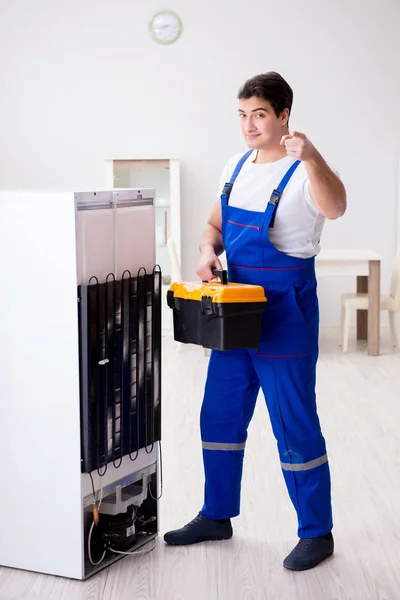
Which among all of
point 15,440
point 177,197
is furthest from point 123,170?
point 15,440

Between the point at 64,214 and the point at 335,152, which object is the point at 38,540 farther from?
the point at 335,152

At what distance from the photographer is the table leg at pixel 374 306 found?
248 inches

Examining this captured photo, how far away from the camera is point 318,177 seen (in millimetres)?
2523

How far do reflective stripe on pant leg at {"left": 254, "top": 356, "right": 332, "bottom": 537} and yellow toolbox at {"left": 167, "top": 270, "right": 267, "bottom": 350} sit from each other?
17 centimetres

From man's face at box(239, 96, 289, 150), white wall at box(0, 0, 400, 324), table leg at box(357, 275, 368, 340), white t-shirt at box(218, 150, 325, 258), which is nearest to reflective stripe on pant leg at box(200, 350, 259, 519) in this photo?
white t-shirt at box(218, 150, 325, 258)

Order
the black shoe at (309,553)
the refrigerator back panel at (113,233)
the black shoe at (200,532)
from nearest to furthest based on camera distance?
the refrigerator back panel at (113,233) → the black shoe at (309,553) → the black shoe at (200,532)

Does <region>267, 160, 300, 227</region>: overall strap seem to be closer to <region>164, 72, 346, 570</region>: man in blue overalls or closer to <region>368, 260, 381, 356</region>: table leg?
<region>164, 72, 346, 570</region>: man in blue overalls

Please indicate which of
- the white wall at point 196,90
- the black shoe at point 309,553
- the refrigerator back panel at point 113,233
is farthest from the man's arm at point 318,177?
the white wall at point 196,90

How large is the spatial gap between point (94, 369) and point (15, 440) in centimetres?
35

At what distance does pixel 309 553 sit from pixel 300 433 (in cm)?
39

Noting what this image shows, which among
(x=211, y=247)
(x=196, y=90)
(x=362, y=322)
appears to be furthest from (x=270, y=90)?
(x=196, y=90)

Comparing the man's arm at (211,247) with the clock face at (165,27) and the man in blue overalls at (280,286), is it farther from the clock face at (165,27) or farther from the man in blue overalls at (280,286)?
the clock face at (165,27)

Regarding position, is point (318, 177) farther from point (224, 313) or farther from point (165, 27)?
point (165, 27)

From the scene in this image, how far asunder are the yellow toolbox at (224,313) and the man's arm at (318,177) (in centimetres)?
31
